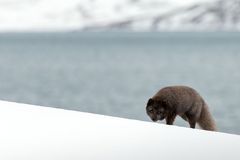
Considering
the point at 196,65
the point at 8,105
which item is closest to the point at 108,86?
the point at 196,65

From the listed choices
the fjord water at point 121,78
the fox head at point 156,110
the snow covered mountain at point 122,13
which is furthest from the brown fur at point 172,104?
the snow covered mountain at point 122,13

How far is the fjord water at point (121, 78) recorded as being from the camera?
35.6 ft

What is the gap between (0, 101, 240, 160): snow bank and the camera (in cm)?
157

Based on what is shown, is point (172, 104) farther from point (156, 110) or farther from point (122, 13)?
point (122, 13)

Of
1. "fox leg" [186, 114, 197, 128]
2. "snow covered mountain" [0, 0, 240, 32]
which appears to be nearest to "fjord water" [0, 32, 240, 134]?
"snow covered mountain" [0, 0, 240, 32]

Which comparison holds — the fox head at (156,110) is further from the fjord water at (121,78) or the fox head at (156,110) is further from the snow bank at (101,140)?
the fjord water at (121,78)

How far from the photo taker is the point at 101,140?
5.76 feet

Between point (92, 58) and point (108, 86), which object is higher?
point (92, 58)

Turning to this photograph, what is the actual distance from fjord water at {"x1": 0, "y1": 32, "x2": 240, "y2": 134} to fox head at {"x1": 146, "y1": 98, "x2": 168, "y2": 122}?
6459 millimetres

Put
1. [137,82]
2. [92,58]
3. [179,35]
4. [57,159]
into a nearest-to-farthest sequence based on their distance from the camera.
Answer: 1. [57,159]
2. [137,82]
3. [92,58]
4. [179,35]

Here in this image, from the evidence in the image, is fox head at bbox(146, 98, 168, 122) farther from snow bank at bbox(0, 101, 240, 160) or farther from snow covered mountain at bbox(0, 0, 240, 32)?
snow covered mountain at bbox(0, 0, 240, 32)

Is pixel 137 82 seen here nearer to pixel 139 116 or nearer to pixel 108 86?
pixel 108 86

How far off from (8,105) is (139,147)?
87 centimetres

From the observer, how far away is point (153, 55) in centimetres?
2053
